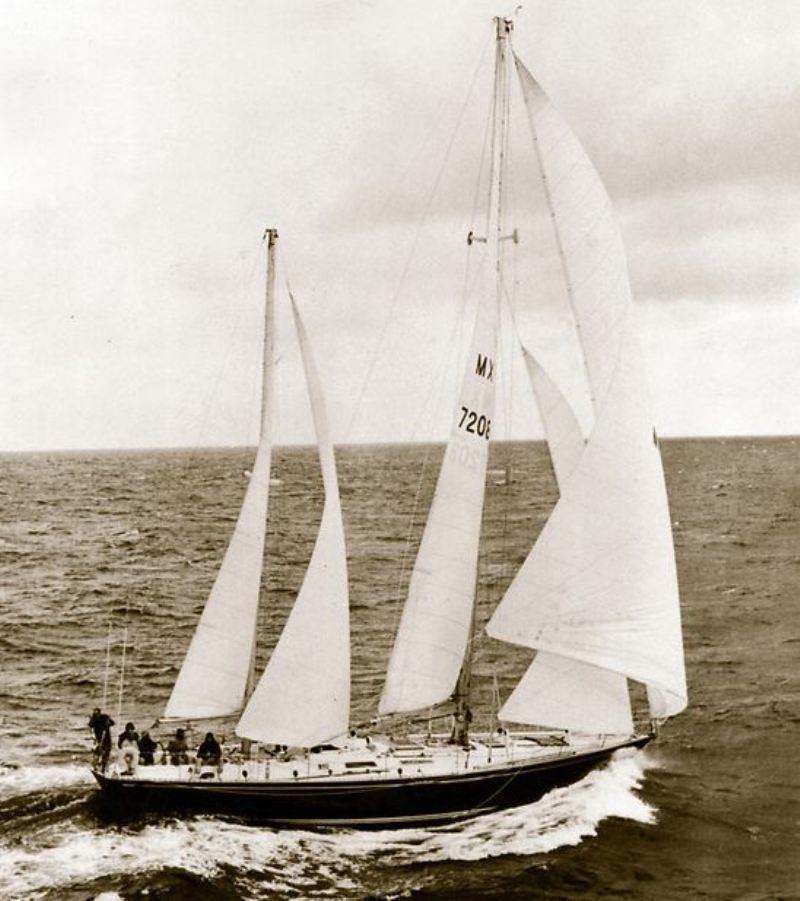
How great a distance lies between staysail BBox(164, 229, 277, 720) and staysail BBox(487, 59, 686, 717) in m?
5.65

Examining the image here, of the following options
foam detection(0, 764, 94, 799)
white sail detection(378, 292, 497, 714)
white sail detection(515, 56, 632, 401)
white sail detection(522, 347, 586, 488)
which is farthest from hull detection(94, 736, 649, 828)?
white sail detection(515, 56, 632, 401)

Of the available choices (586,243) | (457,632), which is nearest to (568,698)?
(457,632)

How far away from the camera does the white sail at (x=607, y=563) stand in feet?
63.0

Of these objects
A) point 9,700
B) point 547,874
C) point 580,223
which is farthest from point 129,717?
point 580,223

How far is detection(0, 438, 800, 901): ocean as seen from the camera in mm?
19750

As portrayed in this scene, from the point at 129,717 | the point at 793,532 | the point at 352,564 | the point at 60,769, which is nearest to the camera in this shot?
the point at 60,769

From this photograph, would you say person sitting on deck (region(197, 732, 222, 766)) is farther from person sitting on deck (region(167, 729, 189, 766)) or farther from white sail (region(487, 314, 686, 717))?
white sail (region(487, 314, 686, 717))

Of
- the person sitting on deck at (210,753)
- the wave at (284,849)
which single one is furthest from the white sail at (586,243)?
the person sitting on deck at (210,753)

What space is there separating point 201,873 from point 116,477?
128 m

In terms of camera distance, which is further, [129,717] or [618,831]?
[129,717]

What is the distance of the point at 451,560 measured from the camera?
70.2ft

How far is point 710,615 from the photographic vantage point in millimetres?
43812

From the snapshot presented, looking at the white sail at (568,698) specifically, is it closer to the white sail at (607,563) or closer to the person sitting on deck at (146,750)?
the white sail at (607,563)

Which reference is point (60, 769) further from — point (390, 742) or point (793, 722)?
point (793, 722)
